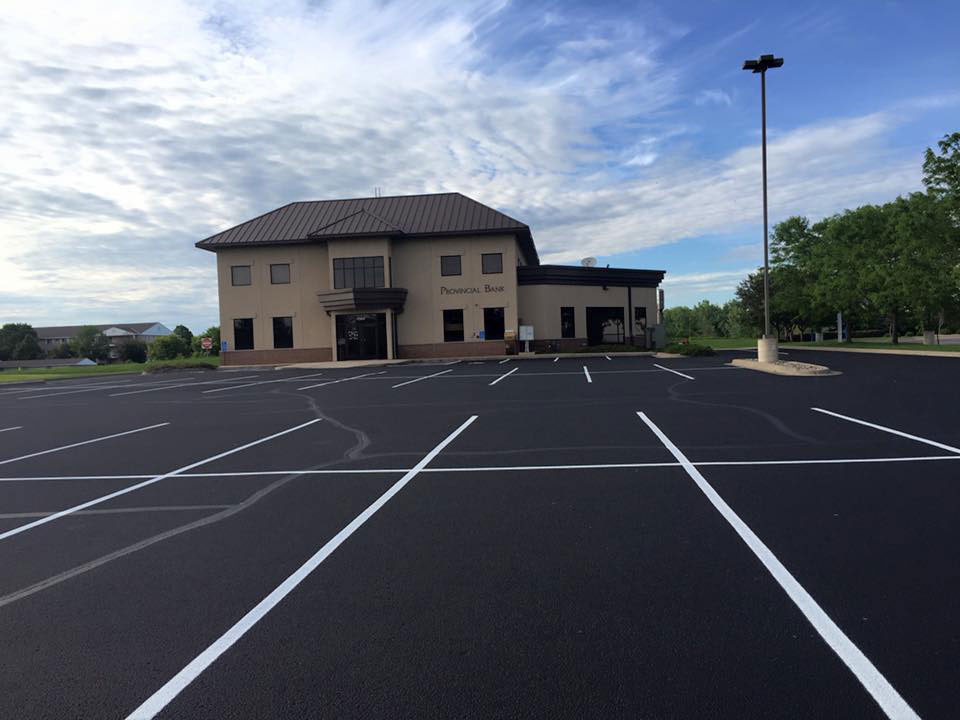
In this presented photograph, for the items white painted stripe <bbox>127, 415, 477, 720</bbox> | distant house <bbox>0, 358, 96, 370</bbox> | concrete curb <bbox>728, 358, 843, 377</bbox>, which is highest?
concrete curb <bbox>728, 358, 843, 377</bbox>

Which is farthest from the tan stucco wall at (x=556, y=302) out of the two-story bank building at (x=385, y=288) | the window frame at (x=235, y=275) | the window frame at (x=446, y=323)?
the window frame at (x=235, y=275)

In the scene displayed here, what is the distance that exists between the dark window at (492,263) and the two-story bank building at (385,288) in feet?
0.22

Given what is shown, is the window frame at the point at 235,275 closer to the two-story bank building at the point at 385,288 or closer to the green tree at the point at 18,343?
the two-story bank building at the point at 385,288

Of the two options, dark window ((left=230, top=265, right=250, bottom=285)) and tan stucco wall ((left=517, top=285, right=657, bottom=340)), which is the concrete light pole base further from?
dark window ((left=230, top=265, right=250, bottom=285))

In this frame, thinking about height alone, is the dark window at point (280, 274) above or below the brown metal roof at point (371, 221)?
below

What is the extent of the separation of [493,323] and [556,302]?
17.6 ft

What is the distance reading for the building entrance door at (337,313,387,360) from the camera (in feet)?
131

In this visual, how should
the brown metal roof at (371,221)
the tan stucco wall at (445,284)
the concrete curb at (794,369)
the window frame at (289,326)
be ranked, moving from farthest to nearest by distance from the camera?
the window frame at (289,326) < the tan stucco wall at (445,284) < the brown metal roof at (371,221) < the concrete curb at (794,369)

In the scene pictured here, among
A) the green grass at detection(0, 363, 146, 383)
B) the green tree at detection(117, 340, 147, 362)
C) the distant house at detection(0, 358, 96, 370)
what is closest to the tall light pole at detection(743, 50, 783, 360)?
the green grass at detection(0, 363, 146, 383)

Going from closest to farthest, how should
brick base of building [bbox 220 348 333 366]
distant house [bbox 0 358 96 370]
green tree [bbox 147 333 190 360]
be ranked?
brick base of building [bbox 220 348 333 366]
green tree [bbox 147 333 190 360]
distant house [bbox 0 358 96 370]

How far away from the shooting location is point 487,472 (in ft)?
25.3

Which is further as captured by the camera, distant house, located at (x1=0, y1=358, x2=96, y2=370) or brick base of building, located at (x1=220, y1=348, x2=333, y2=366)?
distant house, located at (x1=0, y1=358, x2=96, y2=370)

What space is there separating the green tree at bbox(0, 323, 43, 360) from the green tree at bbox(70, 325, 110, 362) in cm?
640

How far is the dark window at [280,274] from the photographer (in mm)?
41281
